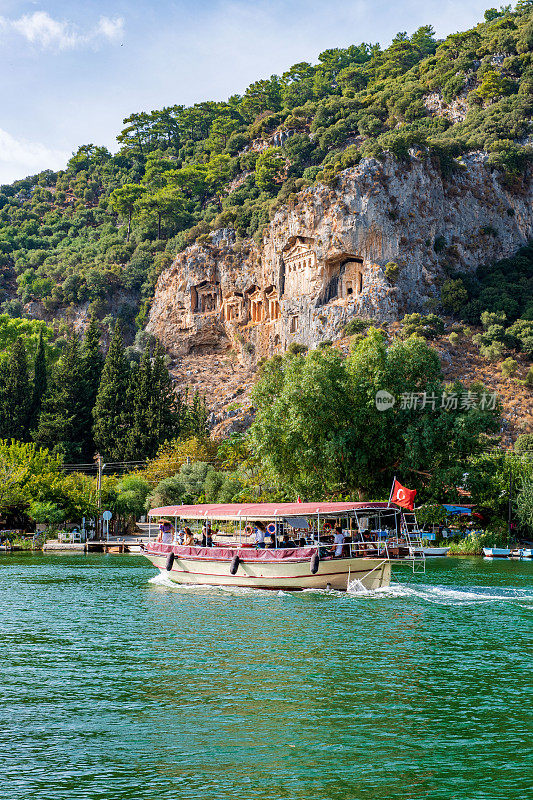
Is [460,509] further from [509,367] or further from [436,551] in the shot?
[509,367]

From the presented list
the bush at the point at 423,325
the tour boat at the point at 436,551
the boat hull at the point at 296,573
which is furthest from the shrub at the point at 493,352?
the boat hull at the point at 296,573

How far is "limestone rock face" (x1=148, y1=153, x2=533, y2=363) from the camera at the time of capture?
3356 inches

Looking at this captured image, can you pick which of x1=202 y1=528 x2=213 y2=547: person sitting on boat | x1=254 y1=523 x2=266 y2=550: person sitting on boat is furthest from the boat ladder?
x1=202 y1=528 x2=213 y2=547: person sitting on boat

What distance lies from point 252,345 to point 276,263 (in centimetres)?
1035

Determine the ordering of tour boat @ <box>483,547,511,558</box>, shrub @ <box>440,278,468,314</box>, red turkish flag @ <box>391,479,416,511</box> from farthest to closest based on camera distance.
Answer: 1. shrub @ <box>440,278,468,314</box>
2. tour boat @ <box>483,547,511,558</box>
3. red turkish flag @ <box>391,479,416,511</box>

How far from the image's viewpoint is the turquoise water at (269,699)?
1124 centimetres

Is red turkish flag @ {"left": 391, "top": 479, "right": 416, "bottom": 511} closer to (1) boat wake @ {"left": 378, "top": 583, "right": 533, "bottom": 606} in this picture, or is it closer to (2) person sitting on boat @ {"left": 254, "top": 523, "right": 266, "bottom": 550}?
(1) boat wake @ {"left": 378, "top": 583, "right": 533, "bottom": 606}

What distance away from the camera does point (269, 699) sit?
15.3m

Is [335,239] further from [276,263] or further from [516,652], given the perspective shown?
[516,652]

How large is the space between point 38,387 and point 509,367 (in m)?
47.7

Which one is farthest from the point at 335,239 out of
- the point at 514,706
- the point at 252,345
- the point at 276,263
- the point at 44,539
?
the point at 514,706

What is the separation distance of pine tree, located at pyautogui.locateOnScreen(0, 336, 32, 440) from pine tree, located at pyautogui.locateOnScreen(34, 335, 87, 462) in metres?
2.12

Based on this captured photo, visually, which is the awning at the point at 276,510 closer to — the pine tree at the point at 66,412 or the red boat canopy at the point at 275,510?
the red boat canopy at the point at 275,510

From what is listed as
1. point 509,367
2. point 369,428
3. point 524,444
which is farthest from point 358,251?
point 369,428
